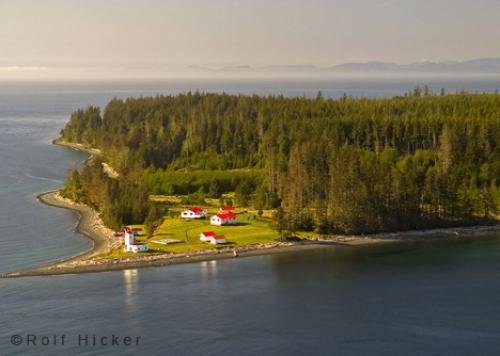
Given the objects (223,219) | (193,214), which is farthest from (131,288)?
(193,214)

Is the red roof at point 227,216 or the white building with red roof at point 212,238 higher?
the red roof at point 227,216

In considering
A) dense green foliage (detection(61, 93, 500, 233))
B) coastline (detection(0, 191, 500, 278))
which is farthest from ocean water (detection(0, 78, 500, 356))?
dense green foliage (detection(61, 93, 500, 233))

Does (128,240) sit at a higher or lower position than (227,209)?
higher

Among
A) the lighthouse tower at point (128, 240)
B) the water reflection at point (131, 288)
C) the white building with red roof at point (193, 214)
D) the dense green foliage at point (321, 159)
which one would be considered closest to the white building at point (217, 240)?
the dense green foliage at point (321, 159)

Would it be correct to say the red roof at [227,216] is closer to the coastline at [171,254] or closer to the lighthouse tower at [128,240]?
the coastline at [171,254]

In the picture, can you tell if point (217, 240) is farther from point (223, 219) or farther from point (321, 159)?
point (321, 159)

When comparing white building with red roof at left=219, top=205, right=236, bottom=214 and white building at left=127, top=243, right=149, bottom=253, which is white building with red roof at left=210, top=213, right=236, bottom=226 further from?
white building at left=127, top=243, right=149, bottom=253

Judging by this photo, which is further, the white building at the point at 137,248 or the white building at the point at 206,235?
the white building at the point at 206,235

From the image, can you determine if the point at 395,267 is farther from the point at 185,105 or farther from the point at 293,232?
the point at 185,105

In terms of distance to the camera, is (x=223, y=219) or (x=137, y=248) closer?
(x=137, y=248)
